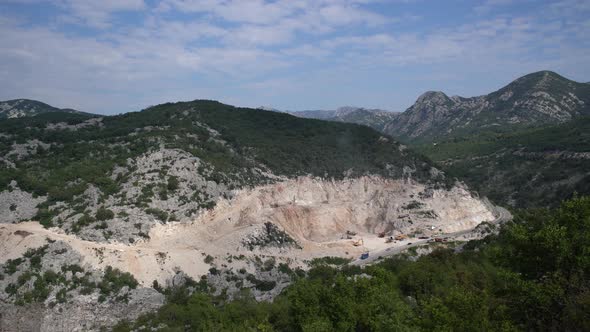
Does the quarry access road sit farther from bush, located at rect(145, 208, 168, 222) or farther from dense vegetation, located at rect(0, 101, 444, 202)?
bush, located at rect(145, 208, 168, 222)

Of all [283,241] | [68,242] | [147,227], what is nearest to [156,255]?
[147,227]

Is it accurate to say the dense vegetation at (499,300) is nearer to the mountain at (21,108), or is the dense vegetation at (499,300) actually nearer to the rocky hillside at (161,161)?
the rocky hillside at (161,161)

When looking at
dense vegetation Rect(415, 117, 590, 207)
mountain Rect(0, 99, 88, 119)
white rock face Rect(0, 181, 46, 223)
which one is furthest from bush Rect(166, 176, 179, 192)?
mountain Rect(0, 99, 88, 119)

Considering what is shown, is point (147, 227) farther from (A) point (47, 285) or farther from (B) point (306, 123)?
(B) point (306, 123)

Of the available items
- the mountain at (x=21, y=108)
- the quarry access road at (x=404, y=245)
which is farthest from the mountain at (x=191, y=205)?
the mountain at (x=21, y=108)

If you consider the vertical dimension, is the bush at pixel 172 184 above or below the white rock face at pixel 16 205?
above
